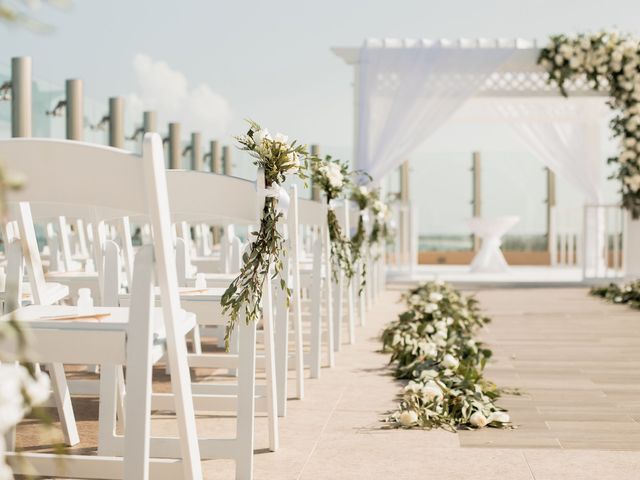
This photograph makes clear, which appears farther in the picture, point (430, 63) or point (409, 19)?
point (409, 19)

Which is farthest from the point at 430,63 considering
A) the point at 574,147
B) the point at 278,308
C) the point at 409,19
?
the point at 409,19

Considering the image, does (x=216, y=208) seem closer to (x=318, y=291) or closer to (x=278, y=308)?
(x=278, y=308)

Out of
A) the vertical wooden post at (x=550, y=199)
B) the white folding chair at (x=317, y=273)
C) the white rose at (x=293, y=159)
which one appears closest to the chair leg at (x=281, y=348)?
the white rose at (x=293, y=159)

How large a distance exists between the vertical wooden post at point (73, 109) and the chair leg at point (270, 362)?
557 centimetres

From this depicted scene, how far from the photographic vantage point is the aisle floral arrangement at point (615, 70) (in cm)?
874

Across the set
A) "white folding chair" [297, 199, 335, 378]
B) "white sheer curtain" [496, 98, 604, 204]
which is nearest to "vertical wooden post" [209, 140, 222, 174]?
"white sheer curtain" [496, 98, 604, 204]

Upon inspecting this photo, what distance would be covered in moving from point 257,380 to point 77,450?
1285 millimetres

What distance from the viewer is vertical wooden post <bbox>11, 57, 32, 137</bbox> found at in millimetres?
6754

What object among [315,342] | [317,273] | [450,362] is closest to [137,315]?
[450,362]

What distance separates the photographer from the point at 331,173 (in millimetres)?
4383

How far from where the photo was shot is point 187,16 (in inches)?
761

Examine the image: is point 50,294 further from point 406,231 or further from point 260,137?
point 406,231

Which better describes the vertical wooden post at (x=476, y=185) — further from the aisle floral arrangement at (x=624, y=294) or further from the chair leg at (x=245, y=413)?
the chair leg at (x=245, y=413)

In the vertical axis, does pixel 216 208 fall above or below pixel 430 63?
below
